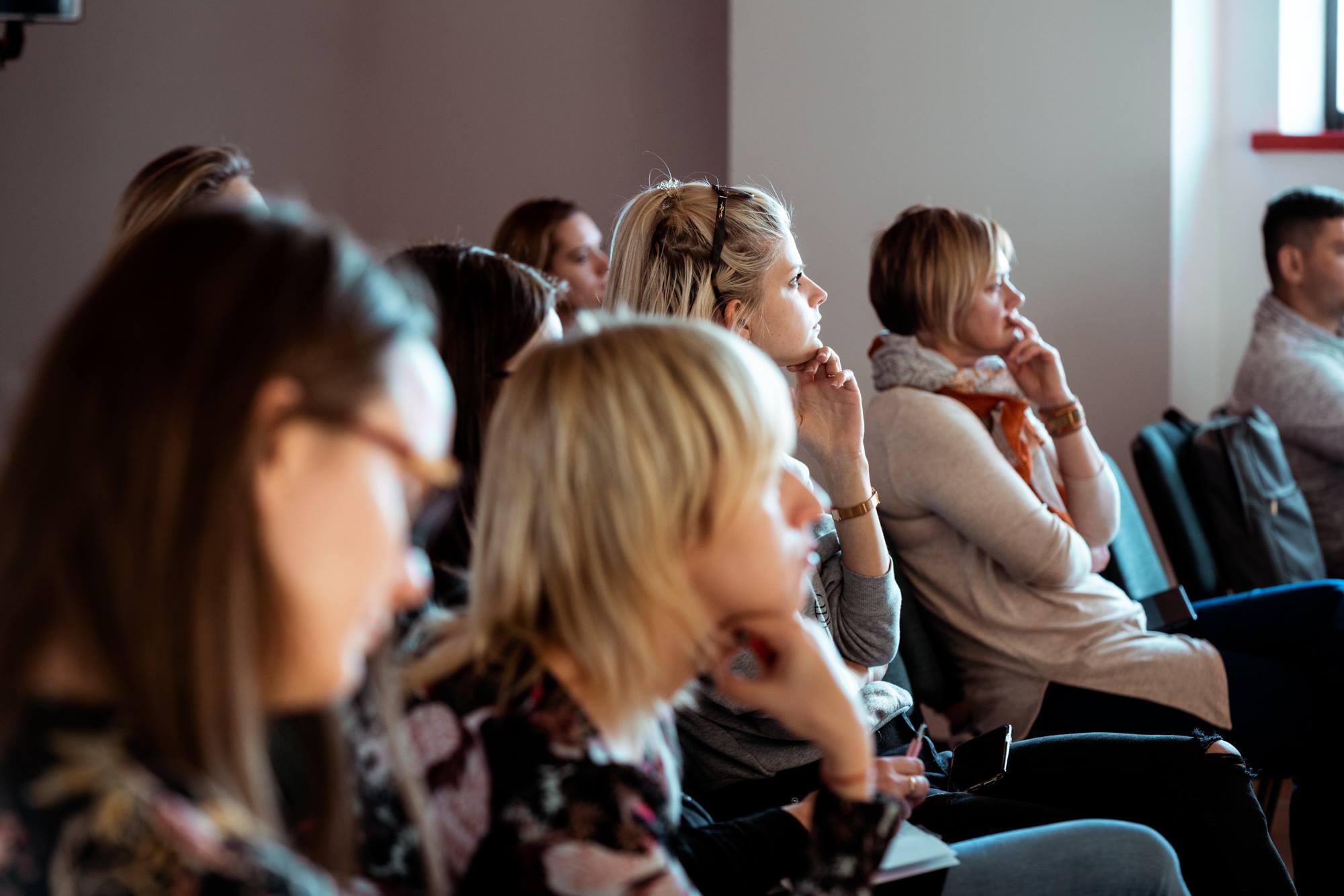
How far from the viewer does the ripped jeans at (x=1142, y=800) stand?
1.55 m

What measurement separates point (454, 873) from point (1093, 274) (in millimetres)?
2676

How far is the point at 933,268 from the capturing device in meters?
2.39

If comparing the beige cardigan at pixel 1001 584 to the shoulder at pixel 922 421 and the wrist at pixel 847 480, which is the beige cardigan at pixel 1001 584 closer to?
the shoulder at pixel 922 421

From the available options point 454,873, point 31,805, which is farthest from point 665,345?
point 31,805

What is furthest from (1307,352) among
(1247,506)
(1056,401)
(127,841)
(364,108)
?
(127,841)

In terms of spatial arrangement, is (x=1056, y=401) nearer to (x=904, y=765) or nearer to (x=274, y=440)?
(x=904, y=765)

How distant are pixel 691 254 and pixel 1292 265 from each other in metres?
2.00

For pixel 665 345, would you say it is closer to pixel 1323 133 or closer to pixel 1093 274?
pixel 1093 274

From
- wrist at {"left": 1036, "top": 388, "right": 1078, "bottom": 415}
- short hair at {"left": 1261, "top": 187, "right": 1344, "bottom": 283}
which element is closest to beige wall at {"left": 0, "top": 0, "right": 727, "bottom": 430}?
short hair at {"left": 1261, "top": 187, "right": 1344, "bottom": 283}

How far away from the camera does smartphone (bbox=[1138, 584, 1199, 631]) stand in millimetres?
2287

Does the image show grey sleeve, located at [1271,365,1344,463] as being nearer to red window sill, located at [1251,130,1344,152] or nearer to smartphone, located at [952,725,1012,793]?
red window sill, located at [1251,130,1344,152]

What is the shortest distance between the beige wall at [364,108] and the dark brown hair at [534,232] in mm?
557

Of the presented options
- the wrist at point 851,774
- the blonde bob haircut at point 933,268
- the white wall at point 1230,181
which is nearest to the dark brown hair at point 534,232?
the blonde bob haircut at point 933,268

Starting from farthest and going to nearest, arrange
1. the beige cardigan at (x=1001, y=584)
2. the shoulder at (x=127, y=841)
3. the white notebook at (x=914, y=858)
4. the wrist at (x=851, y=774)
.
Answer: the beige cardigan at (x=1001, y=584) → the white notebook at (x=914, y=858) → the wrist at (x=851, y=774) → the shoulder at (x=127, y=841)
